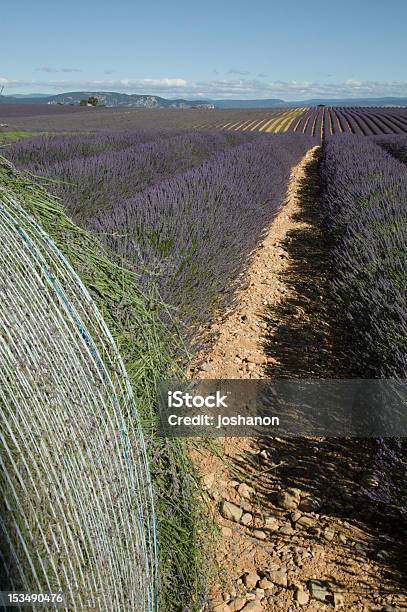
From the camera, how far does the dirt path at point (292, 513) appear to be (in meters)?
1.75

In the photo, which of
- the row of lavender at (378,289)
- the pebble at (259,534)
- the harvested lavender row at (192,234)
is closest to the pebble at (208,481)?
the pebble at (259,534)

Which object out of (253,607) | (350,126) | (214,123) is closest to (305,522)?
(253,607)

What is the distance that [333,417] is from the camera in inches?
108

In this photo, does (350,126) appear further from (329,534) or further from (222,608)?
(222,608)

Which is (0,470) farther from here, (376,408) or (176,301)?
(176,301)

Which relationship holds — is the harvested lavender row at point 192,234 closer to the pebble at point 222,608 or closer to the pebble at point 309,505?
the pebble at point 309,505

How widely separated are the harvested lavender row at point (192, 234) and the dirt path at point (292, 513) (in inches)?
17.9

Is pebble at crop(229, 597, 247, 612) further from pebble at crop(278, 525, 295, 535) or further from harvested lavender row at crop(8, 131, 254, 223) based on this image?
harvested lavender row at crop(8, 131, 254, 223)

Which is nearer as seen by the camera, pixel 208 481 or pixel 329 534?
pixel 329 534

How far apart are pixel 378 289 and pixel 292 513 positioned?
1.53m

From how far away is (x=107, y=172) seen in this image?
23.0 feet

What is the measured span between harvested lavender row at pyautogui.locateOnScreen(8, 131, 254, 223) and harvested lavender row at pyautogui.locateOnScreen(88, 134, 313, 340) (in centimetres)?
123

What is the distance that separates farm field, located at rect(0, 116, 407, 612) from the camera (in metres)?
1.02

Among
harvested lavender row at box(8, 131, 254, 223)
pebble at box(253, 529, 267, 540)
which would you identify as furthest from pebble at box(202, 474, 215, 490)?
harvested lavender row at box(8, 131, 254, 223)
